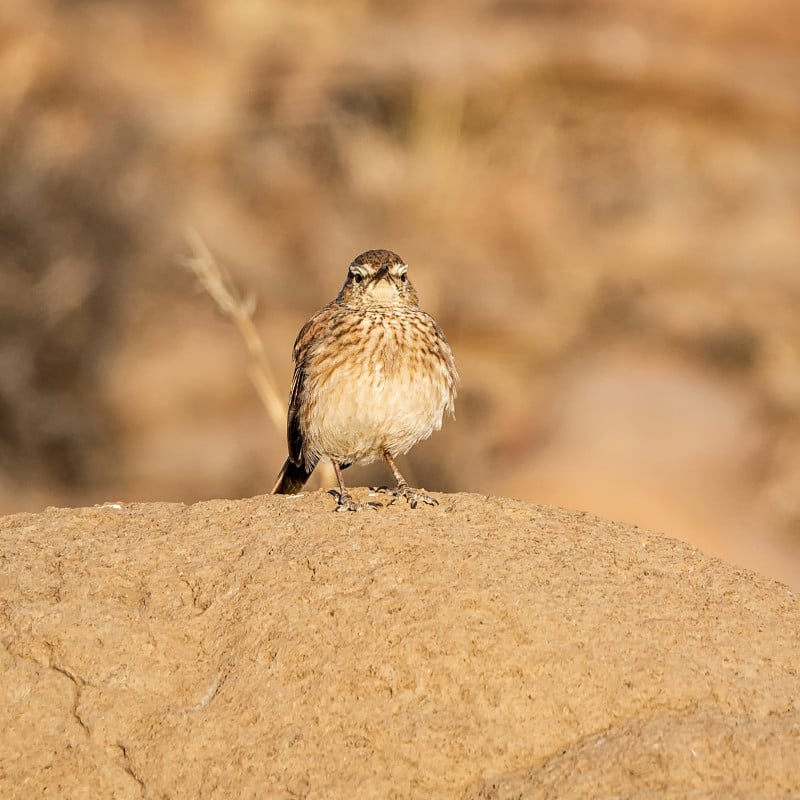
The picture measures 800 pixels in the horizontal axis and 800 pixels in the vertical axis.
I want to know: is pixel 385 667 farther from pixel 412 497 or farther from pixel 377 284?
pixel 377 284

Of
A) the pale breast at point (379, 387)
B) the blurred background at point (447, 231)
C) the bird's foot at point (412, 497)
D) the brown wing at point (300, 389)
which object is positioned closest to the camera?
the bird's foot at point (412, 497)

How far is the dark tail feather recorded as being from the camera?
21.7 feet

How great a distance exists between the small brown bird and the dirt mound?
4.01 ft

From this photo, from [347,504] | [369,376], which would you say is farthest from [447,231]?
[347,504]

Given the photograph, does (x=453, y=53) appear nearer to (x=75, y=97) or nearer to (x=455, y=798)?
(x=75, y=97)

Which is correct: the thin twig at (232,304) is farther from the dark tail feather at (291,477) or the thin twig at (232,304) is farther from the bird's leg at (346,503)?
the bird's leg at (346,503)

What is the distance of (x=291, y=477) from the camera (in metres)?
6.70

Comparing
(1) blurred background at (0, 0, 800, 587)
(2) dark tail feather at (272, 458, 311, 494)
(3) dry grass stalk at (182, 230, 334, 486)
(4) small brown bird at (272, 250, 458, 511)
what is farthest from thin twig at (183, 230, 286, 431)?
(1) blurred background at (0, 0, 800, 587)

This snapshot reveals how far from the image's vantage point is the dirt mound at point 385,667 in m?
3.83

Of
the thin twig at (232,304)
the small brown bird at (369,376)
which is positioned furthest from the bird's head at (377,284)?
the thin twig at (232,304)

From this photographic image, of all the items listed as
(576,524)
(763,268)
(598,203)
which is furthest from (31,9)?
(576,524)

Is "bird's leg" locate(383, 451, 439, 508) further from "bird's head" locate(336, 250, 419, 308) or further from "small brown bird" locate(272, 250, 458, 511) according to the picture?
"bird's head" locate(336, 250, 419, 308)

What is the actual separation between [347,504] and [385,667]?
1217 millimetres

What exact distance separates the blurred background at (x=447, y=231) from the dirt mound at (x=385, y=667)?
5832mm
